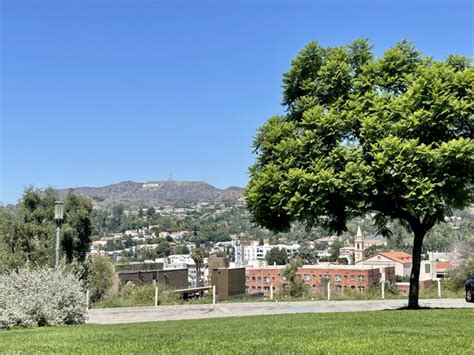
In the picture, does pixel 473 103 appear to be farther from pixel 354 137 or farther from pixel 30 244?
pixel 30 244

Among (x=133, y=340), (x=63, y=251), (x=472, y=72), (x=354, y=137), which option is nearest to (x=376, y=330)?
(x=133, y=340)

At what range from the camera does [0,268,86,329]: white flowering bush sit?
41.7 feet

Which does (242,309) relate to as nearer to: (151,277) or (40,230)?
(40,230)

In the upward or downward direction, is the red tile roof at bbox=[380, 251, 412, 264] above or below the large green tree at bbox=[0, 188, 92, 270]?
below

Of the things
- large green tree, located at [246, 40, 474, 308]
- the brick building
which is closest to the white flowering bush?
large green tree, located at [246, 40, 474, 308]

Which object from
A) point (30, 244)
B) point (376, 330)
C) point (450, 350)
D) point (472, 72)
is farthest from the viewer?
point (30, 244)

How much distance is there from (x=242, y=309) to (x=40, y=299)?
373 inches

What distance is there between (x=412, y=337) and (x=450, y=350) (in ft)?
3.76

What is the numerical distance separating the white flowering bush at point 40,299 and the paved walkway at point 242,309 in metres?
4.41

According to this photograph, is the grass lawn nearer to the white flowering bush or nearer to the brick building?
the white flowering bush

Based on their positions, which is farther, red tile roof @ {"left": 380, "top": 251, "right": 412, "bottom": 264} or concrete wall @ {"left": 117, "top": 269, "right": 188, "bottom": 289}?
red tile roof @ {"left": 380, "top": 251, "right": 412, "bottom": 264}

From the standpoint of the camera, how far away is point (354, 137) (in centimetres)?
1465

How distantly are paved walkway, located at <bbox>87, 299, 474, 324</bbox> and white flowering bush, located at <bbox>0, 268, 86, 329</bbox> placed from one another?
4.41m

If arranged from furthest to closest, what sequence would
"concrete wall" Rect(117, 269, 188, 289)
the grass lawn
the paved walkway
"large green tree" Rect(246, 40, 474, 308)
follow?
"concrete wall" Rect(117, 269, 188, 289) → the paved walkway → "large green tree" Rect(246, 40, 474, 308) → the grass lawn
